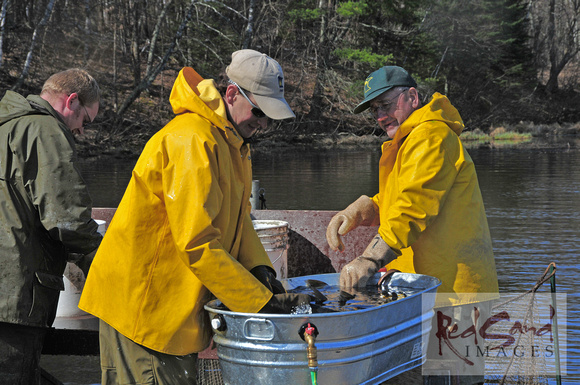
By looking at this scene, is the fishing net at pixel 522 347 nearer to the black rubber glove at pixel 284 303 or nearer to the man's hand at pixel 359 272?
the man's hand at pixel 359 272

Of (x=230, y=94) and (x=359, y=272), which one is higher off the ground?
(x=230, y=94)

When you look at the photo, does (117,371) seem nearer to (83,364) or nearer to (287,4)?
Answer: (83,364)

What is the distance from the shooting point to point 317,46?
1348 inches

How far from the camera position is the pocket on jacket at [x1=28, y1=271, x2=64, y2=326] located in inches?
123

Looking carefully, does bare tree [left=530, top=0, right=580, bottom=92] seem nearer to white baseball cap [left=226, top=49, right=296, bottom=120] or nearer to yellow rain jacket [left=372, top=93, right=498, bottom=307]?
yellow rain jacket [left=372, top=93, right=498, bottom=307]

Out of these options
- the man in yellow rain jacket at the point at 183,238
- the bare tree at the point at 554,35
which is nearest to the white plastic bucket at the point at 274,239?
the man in yellow rain jacket at the point at 183,238

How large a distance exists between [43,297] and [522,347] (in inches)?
120

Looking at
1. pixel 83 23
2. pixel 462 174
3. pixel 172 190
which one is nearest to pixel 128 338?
pixel 172 190

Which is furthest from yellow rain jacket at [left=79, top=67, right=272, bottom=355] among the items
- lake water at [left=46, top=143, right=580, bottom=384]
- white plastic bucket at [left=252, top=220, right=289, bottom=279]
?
lake water at [left=46, top=143, right=580, bottom=384]

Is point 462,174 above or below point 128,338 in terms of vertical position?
above

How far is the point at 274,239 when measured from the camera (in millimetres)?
5551

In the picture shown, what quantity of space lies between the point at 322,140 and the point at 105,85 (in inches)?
463

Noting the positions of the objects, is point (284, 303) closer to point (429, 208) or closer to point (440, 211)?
point (429, 208)

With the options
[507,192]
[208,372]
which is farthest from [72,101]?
[507,192]
